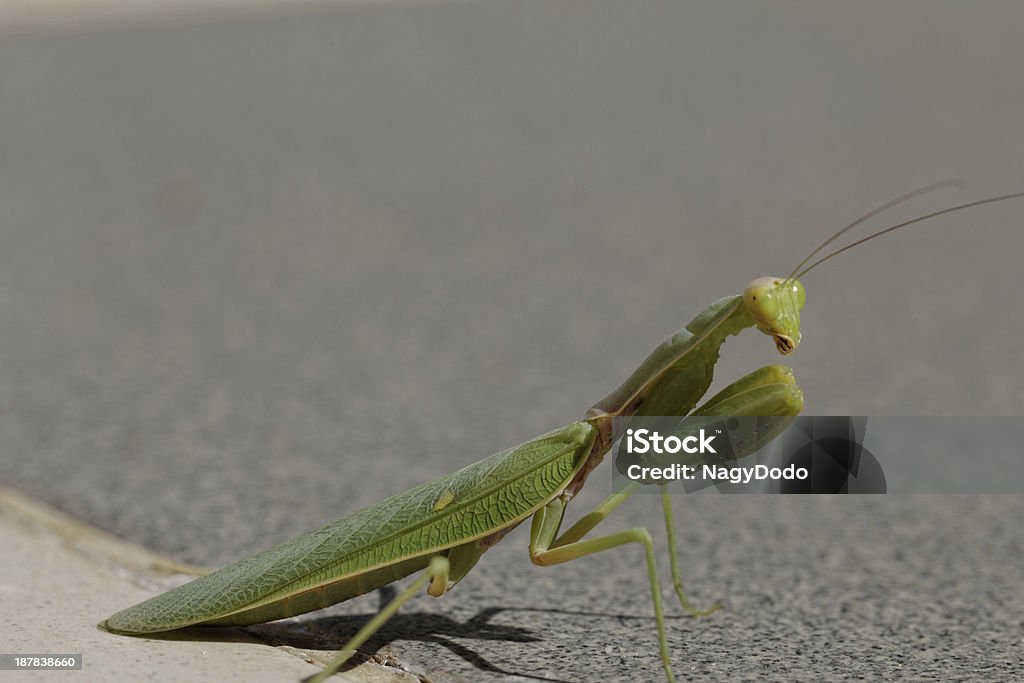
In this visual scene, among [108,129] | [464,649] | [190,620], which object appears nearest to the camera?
[190,620]

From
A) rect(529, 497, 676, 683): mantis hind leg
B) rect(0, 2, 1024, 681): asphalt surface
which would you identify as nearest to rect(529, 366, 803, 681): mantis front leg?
rect(529, 497, 676, 683): mantis hind leg

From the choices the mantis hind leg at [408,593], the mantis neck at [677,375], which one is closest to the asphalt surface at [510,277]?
the mantis hind leg at [408,593]

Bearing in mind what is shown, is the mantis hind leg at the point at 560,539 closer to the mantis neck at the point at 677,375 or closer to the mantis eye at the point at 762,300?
the mantis neck at the point at 677,375

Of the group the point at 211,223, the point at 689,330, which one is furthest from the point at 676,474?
the point at 211,223

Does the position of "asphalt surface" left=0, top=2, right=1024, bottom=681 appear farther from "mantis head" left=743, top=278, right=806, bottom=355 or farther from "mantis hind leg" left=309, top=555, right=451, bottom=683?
"mantis head" left=743, top=278, right=806, bottom=355

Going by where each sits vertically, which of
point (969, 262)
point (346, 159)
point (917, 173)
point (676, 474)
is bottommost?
point (676, 474)

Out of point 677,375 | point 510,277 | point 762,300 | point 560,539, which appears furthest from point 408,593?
point 510,277

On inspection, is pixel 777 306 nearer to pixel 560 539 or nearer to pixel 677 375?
pixel 677 375

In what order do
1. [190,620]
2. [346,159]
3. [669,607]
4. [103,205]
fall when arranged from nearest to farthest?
[190,620]
[669,607]
[103,205]
[346,159]

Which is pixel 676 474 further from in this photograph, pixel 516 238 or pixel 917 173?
pixel 917 173
